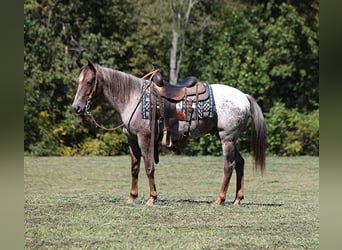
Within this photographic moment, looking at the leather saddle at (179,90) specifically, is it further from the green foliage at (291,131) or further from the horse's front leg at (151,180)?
the green foliage at (291,131)

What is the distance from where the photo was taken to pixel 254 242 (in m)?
4.79

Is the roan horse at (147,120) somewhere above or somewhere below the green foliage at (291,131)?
above

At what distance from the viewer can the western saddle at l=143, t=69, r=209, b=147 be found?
791cm

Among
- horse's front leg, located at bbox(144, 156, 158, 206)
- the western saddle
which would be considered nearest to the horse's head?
the western saddle

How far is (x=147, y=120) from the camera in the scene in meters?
7.90

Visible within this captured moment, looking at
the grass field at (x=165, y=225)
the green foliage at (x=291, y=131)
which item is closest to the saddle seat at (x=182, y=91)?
the grass field at (x=165, y=225)

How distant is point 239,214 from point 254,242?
2.20 meters

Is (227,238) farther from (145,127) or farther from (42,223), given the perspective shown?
(145,127)

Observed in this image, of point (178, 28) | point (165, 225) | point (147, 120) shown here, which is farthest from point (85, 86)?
point (178, 28)

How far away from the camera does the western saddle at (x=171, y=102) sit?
7906 millimetres

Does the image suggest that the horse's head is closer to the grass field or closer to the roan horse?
the roan horse

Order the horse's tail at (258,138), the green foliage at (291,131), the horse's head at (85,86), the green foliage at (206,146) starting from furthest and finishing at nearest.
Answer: the green foliage at (291,131) < the green foliage at (206,146) < the horse's tail at (258,138) < the horse's head at (85,86)

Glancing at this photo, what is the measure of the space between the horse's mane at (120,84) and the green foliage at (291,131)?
56.4ft
